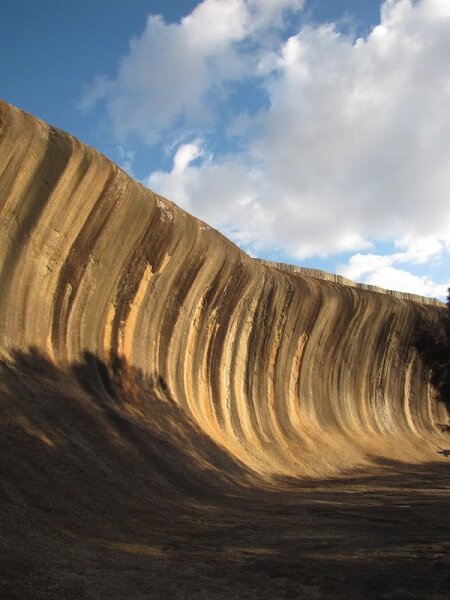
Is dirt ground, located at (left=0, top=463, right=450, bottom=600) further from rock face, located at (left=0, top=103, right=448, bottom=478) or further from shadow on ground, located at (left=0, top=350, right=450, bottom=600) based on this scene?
rock face, located at (left=0, top=103, right=448, bottom=478)

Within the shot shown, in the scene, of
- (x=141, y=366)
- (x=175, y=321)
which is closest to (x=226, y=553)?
(x=141, y=366)

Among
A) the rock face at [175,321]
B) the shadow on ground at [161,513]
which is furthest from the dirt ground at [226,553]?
the rock face at [175,321]

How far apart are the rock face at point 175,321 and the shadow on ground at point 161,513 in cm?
27

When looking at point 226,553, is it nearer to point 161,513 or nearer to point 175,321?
point 161,513

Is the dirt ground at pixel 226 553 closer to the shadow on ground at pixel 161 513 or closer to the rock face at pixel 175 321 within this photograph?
the shadow on ground at pixel 161 513

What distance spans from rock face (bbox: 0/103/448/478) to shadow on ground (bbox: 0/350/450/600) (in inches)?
10.8

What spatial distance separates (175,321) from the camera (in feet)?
56.6

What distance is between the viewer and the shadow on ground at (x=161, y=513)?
565 centimetres

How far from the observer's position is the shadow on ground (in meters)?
5.65

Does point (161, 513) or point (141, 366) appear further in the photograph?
point (141, 366)

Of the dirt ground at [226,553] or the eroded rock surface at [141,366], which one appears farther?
the eroded rock surface at [141,366]

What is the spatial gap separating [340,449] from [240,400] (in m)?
5.15

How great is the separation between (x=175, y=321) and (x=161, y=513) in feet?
27.0

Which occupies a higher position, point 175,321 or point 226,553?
point 175,321
